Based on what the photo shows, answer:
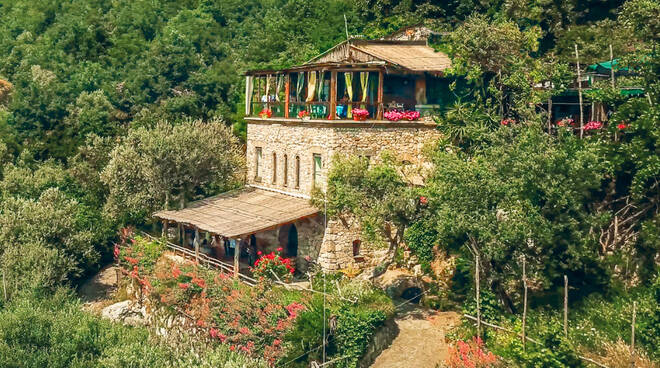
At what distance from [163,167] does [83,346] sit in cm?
992

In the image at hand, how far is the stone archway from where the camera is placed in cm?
2975

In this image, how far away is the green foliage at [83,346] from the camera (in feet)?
74.8

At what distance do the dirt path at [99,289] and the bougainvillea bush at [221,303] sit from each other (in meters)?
2.81

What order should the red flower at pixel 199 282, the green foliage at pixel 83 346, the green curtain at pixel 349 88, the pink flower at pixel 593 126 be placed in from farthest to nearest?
1. the green curtain at pixel 349 88
2. the red flower at pixel 199 282
3. the pink flower at pixel 593 126
4. the green foliage at pixel 83 346

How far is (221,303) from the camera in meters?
24.8

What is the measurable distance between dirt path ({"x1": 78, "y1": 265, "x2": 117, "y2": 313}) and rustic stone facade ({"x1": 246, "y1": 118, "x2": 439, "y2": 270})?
7.67m

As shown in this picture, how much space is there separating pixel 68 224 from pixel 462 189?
710 inches

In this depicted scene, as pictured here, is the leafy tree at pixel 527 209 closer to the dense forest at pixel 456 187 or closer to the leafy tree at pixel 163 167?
the dense forest at pixel 456 187

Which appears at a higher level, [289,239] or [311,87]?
[311,87]

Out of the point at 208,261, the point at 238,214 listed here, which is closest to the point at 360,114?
the point at 238,214

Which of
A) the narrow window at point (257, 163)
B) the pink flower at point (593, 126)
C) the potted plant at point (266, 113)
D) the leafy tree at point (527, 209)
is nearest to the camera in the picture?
the leafy tree at point (527, 209)

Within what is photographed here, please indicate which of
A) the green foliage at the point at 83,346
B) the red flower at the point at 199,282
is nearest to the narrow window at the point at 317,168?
the red flower at the point at 199,282

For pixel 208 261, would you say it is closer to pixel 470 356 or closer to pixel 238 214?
pixel 238 214

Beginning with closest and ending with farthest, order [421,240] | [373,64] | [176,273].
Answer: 1. [421,240]
2. [176,273]
3. [373,64]
